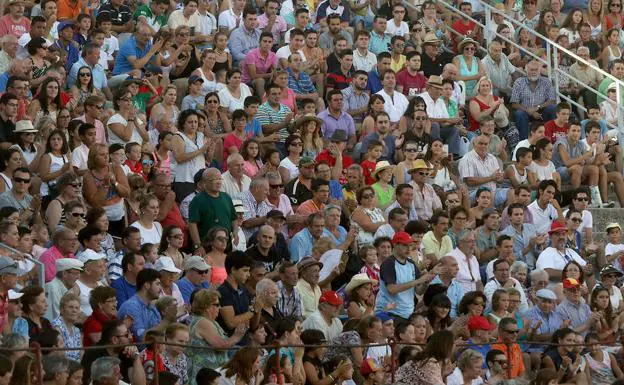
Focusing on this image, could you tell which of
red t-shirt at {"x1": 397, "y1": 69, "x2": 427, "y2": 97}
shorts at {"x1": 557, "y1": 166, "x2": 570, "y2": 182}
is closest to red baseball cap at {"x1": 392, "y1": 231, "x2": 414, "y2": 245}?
shorts at {"x1": 557, "y1": 166, "x2": 570, "y2": 182}

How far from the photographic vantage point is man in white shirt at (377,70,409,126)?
22.4m

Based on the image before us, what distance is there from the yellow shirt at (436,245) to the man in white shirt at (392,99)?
318 cm

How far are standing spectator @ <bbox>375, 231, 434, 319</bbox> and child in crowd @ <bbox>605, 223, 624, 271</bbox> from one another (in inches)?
133

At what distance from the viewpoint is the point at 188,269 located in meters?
16.6

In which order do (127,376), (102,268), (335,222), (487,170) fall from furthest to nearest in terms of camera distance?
(487,170)
(335,222)
(102,268)
(127,376)

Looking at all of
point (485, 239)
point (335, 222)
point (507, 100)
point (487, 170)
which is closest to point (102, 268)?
point (335, 222)

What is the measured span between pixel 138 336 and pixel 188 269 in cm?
158

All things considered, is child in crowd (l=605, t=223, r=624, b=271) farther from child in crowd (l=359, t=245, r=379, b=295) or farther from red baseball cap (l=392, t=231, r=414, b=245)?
child in crowd (l=359, t=245, r=379, b=295)

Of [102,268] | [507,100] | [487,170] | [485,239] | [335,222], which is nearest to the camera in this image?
[102,268]

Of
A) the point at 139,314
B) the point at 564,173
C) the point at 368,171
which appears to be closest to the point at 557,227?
the point at 368,171

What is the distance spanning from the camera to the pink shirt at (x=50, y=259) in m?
15.9

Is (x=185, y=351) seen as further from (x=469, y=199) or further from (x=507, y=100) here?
(x=507, y=100)

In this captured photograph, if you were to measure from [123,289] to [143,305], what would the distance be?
73 centimetres

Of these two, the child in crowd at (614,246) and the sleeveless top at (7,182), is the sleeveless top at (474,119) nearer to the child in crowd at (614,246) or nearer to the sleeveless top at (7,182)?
the child in crowd at (614,246)
